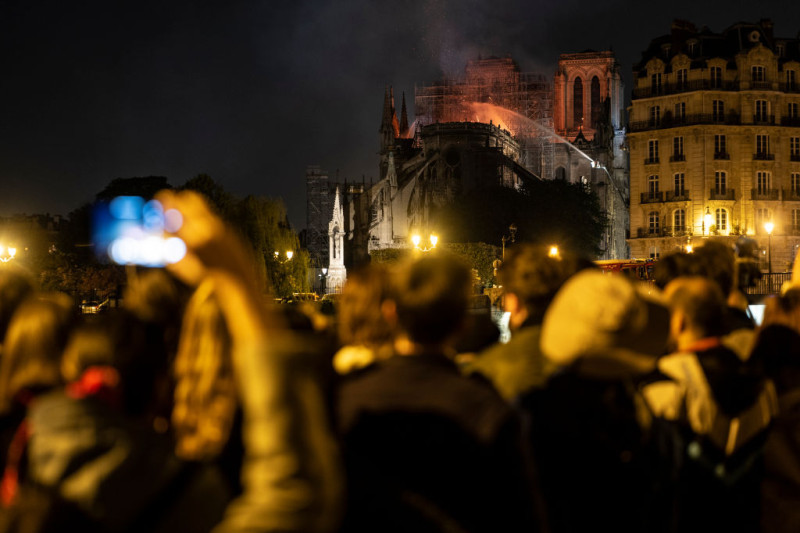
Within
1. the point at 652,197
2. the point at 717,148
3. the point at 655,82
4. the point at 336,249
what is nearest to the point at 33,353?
the point at 652,197

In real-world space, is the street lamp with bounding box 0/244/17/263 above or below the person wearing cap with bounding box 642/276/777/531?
above

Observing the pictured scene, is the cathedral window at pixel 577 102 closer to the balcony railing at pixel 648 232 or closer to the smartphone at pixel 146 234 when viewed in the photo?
the balcony railing at pixel 648 232

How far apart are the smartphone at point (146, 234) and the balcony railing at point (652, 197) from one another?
159 ft

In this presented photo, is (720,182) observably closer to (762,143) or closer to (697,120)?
(762,143)

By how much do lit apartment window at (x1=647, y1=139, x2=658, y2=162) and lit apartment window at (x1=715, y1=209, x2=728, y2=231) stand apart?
4877 mm

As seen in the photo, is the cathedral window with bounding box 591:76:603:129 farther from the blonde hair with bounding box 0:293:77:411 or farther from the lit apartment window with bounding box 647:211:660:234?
the blonde hair with bounding box 0:293:77:411

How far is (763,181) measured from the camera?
48.8 metres

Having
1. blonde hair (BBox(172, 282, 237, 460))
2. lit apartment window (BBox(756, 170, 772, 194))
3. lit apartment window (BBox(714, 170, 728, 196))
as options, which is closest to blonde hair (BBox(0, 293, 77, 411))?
blonde hair (BBox(172, 282, 237, 460))

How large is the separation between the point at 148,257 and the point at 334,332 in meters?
1.93

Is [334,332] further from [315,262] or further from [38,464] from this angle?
[315,262]

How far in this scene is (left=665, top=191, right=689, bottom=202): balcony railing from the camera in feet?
160

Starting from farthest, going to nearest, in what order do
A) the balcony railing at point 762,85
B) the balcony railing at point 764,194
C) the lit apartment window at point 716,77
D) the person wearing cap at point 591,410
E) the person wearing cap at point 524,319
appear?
1. the lit apartment window at point 716,77
2. the balcony railing at point 762,85
3. the balcony railing at point 764,194
4. the person wearing cap at point 524,319
5. the person wearing cap at point 591,410

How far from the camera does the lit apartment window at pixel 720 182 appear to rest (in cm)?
4834

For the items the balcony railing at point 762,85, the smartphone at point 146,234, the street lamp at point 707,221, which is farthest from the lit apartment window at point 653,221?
the smartphone at point 146,234
